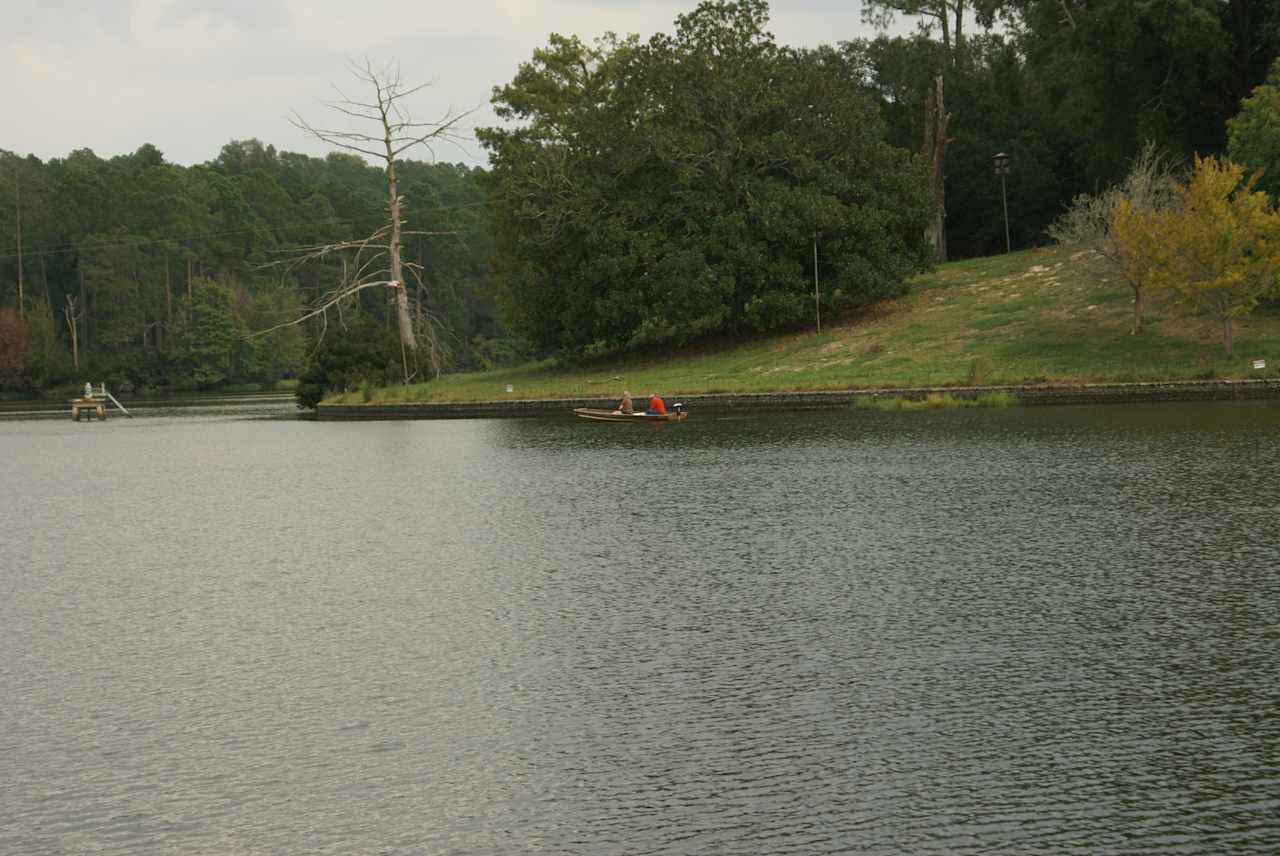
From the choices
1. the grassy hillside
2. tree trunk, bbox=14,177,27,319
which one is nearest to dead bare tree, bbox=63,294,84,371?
tree trunk, bbox=14,177,27,319

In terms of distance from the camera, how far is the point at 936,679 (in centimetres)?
1002

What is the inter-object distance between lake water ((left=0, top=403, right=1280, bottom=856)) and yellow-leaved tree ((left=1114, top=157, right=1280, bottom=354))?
21976 mm

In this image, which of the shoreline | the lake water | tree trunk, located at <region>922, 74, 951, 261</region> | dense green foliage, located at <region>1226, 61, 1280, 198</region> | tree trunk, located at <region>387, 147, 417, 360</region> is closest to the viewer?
the lake water

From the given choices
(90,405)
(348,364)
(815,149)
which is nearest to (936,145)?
(815,149)

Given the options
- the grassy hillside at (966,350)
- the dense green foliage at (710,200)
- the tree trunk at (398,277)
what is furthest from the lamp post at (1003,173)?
the tree trunk at (398,277)

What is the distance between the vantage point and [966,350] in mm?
50219

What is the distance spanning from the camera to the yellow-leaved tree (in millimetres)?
42312

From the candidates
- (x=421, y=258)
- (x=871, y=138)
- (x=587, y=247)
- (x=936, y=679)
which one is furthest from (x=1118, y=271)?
(x=421, y=258)

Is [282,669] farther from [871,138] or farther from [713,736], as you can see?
[871,138]

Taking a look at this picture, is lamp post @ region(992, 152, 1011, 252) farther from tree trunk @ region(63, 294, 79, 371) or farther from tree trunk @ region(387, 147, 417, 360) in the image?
tree trunk @ region(63, 294, 79, 371)

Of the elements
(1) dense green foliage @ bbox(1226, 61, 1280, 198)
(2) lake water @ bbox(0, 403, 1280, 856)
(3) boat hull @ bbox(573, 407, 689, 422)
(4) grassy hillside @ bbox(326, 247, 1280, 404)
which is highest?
(1) dense green foliage @ bbox(1226, 61, 1280, 198)

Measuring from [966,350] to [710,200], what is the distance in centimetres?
1570

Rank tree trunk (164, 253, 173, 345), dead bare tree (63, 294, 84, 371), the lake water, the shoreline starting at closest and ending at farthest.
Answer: the lake water, the shoreline, dead bare tree (63, 294, 84, 371), tree trunk (164, 253, 173, 345)

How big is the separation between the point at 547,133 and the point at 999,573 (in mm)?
60937
